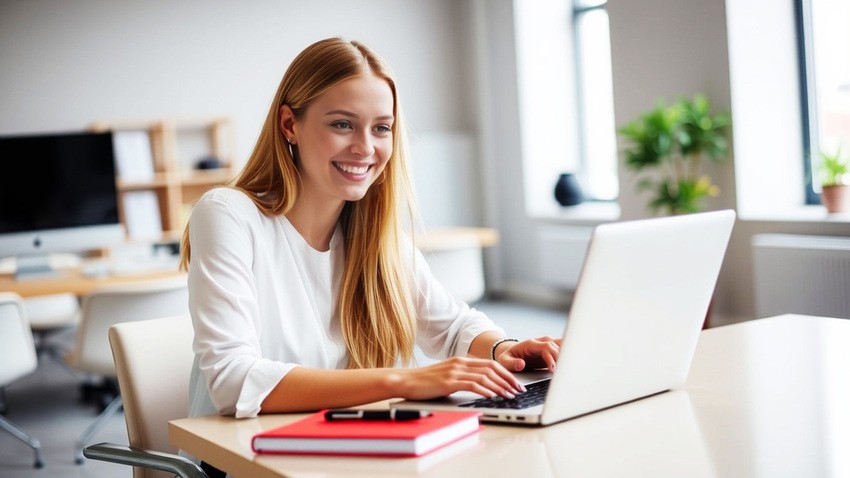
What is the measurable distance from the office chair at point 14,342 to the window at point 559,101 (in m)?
4.31

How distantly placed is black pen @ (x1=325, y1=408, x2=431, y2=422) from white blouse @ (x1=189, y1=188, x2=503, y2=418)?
22 cm

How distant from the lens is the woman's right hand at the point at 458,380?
1.26 metres

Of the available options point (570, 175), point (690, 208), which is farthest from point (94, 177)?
point (570, 175)

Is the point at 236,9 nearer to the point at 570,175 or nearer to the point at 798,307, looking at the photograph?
the point at 570,175

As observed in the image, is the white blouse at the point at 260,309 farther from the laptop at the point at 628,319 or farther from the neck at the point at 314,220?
the laptop at the point at 628,319

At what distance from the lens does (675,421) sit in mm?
1184

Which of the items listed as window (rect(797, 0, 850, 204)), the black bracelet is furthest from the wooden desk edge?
window (rect(797, 0, 850, 204))

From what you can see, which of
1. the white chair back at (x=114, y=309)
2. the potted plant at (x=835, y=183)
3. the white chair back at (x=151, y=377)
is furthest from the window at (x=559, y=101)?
the white chair back at (x=151, y=377)

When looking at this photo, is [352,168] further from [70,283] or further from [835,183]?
[835,183]

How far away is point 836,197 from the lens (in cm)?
448

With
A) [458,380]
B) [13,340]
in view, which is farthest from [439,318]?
[13,340]

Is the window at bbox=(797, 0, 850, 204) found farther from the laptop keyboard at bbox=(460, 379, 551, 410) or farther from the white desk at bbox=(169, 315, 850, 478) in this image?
the laptop keyboard at bbox=(460, 379, 551, 410)

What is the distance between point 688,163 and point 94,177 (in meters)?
3.29

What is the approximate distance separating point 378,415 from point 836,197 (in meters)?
3.96
